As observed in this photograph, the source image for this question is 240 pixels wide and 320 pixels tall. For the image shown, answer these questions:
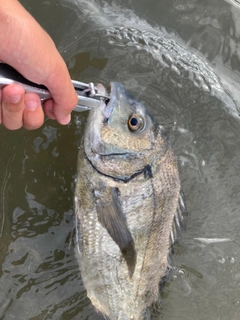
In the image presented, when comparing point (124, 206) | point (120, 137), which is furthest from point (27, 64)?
point (124, 206)

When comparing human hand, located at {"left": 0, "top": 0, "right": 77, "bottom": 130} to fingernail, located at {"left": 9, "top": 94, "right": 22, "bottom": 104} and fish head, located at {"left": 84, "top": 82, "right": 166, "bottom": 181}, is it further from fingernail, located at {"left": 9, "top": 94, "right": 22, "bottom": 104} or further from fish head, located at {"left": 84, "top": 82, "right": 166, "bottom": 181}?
fish head, located at {"left": 84, "top": 82, "right": 166, "bottom": 181}

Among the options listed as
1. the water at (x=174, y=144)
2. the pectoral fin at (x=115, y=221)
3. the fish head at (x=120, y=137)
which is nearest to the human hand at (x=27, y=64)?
the fish head at (x=120, y=137)

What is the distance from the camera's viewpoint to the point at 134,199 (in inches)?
77.6

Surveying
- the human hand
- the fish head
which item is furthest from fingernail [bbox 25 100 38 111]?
the fish head

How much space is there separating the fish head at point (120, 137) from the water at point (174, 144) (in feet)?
1.73

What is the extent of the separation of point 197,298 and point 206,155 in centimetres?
88

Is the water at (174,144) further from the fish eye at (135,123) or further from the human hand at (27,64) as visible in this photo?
the human hand at (27,64)

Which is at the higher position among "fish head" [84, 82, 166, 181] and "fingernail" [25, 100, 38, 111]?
"fingernail" [25, 100, 38, 111]

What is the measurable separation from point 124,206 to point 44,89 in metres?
0.69

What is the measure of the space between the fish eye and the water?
577 mm

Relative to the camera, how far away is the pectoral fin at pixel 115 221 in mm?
1946

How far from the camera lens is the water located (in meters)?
2.37

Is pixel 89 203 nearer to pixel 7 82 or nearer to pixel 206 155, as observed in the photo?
pixel 7 82

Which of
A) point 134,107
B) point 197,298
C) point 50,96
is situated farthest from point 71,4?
point 197,298
